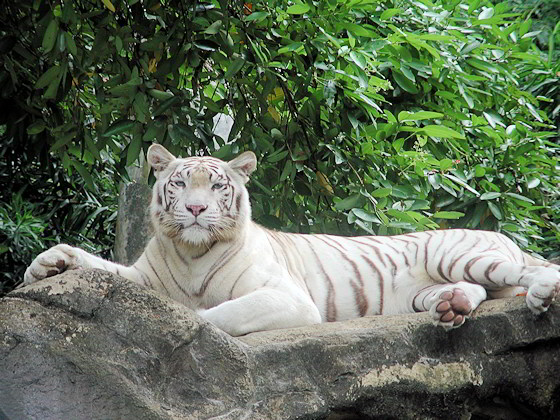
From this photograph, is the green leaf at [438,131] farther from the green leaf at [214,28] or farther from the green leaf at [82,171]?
the green leaf at [82,171]

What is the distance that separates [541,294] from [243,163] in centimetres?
137

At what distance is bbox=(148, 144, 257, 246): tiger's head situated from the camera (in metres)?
3.47

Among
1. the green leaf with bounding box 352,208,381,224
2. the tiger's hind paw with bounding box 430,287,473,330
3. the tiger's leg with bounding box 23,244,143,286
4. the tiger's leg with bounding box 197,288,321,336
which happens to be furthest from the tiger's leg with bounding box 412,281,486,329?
the tiger's leg with bounding box 23,244,143,286

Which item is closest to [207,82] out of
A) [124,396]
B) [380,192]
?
[380,192]

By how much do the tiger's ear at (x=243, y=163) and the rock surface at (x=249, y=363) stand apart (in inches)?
33.2

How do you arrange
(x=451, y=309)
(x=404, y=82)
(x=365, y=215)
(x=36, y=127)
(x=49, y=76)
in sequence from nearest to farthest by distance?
(x=451, y=309) < (x=49, y=76) < (x=365, y=215) < (x=36, y=127) < (x=404, y=82)

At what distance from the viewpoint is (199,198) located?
137 inches

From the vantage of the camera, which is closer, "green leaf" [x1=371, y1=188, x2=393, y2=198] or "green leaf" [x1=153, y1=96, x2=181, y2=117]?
"green leaf" [x1=153, y1=96, x2=181, y2=117]

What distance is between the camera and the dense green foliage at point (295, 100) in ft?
14.8

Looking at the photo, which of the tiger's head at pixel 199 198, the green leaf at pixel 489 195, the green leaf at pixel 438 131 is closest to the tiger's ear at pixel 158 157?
the tiger's head at pixel 199 198

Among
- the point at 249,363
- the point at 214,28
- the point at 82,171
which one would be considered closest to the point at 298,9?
the point at 214,28

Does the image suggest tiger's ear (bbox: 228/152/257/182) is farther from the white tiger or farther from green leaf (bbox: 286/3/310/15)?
green leaf (bbox: 286/3/310/15)

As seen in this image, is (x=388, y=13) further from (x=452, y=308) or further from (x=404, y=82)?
(x=452, y=308)

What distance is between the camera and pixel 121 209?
6008mm
